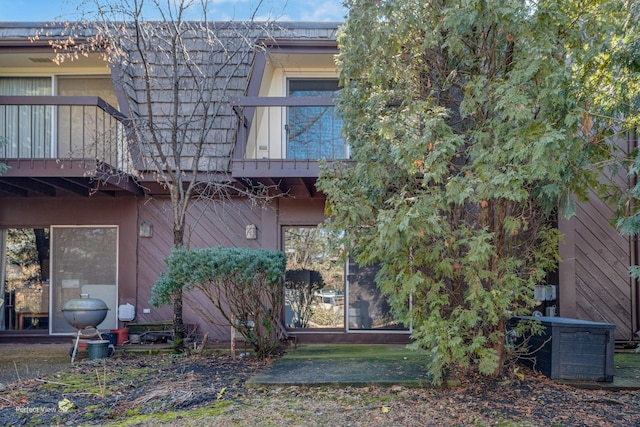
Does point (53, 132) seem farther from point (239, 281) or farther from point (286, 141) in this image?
point (239, 281)

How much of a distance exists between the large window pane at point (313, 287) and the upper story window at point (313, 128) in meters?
1.34

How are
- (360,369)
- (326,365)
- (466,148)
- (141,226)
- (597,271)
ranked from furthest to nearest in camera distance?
1. (141,226)
2. (597,271)
3. (326,365)
4. (360,369)
5. (466,148)

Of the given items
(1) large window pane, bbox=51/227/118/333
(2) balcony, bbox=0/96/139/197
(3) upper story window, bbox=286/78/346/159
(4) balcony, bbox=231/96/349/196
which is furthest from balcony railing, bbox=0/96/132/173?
(3) upper story window, bbox=286/78/346/159

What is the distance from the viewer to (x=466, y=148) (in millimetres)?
5266

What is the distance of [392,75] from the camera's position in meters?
5.39

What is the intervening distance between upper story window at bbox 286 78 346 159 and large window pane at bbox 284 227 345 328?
1336 mm

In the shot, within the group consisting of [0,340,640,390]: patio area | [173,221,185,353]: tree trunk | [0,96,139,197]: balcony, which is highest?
[0,96,139,197]: balcony

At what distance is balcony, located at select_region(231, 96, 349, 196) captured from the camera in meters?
7.34

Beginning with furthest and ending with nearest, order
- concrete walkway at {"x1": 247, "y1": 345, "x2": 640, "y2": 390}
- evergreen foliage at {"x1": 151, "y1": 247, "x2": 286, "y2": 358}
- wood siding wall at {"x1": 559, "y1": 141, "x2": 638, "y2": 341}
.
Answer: wood siding wall at {"x1": 559, "y1": 141, "x2": 638, "y2": 341} < evergreen foliage at {"x1": 151, "y1": 247, "x2": 286, "y2": 358} < concrete walkway at {"x1": 247, "y1": 345, "x2": 640, "y2": 390}

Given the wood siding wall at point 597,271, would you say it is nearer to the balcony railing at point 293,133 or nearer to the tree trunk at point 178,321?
the balcony railing at point 293,133

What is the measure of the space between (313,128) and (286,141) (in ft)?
1.76

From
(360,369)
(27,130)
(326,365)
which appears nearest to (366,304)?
(326,365)

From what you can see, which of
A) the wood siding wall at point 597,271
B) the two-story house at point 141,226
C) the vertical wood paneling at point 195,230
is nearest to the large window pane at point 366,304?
the two-story house at point 141,226

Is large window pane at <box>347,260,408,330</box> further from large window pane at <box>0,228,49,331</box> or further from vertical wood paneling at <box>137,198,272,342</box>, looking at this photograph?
large window pane at <box>0,228,49,331</box>
